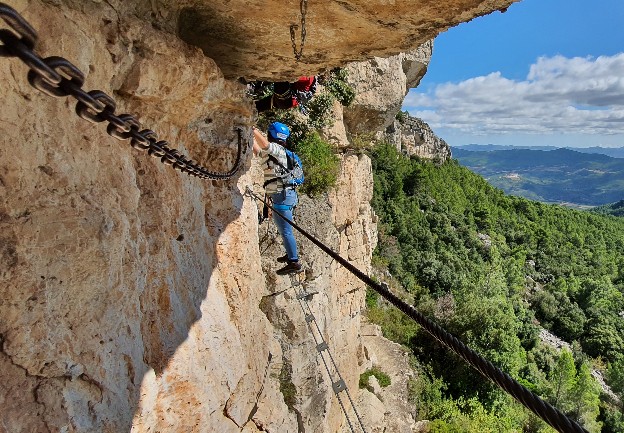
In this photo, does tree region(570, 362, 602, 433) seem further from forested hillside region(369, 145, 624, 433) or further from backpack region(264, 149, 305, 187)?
backpack region(264, 149, 305, 187)

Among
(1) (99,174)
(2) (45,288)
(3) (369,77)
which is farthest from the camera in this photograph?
(3) (369,77)

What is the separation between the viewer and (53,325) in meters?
2.29

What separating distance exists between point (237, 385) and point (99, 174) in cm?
303

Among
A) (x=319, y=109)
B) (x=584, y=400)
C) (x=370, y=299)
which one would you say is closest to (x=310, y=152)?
(x=319, y=109)

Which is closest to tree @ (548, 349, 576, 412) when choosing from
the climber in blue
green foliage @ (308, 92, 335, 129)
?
green foliage @ (308, 92, 335, 129)

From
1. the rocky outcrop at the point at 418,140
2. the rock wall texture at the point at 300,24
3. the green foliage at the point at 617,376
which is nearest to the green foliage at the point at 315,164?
the rock wall texture at the point at 300,24

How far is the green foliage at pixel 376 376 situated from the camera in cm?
1477

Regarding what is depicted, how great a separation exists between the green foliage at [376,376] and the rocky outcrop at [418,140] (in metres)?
Result: 38.1

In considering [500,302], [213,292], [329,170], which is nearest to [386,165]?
[500,302]

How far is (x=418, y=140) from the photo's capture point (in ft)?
188

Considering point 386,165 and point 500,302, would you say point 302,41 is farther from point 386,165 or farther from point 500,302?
point 386,165

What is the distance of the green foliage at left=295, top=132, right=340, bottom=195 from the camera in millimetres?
10812

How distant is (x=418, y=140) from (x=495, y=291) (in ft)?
84.2

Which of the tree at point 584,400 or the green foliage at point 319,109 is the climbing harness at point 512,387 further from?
the tree at point 584,400
